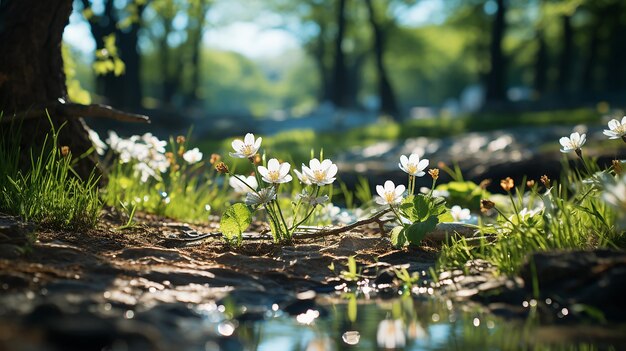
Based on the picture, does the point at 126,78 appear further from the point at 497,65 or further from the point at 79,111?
the point at 79,111

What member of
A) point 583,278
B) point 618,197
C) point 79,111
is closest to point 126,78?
point 79,111

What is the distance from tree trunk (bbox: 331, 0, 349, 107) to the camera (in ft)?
87.4

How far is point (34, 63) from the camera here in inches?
193

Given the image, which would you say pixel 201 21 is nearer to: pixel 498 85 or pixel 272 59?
pixel 498 85

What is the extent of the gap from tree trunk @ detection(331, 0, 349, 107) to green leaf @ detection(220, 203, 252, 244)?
921 inches

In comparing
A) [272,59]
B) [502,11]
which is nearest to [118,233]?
[502,11]

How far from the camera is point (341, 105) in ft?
103

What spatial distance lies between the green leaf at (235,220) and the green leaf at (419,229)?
2.80 feet

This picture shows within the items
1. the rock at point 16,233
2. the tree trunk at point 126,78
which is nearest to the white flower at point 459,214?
the rock at point 16,233

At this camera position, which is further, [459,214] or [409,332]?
[459,214]

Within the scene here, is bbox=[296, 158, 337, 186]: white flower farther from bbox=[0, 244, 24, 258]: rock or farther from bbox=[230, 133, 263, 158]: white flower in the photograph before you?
bbox=[0, 244, 24, 258]: rock

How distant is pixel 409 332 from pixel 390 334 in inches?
2.9

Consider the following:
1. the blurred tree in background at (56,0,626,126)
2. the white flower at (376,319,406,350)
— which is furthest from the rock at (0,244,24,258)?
the blurred tree in background at (56,0,626,126)

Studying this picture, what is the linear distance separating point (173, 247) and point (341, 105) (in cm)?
2783
